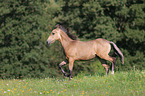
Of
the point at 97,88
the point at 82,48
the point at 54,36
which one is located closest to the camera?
the point at 97,88

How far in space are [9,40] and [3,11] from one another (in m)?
3.72

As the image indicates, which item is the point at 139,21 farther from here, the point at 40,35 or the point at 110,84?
the point at 110,84

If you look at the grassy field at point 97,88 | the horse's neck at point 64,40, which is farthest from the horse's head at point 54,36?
the grassy field at point 97,88

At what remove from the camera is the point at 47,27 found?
2933 cm

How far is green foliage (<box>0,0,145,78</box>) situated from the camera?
25.6 metres

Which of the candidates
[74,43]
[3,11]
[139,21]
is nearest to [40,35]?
[3,11]

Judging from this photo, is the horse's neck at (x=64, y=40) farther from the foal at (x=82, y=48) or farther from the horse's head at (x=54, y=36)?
the horse's head at (x=54, y=36)

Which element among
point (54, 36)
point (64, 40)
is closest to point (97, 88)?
point (64, 40)

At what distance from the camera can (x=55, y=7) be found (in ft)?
109

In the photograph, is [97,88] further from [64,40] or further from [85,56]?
[64,40]

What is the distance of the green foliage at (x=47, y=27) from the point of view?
84.0 feet

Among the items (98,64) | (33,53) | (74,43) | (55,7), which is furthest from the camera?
(55,7)

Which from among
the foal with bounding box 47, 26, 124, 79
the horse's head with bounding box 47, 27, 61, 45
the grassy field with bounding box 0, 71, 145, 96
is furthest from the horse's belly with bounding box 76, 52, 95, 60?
the horse's head with bounding box 47, 27, 61, 45

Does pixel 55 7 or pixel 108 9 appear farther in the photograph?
pixel 55 7
